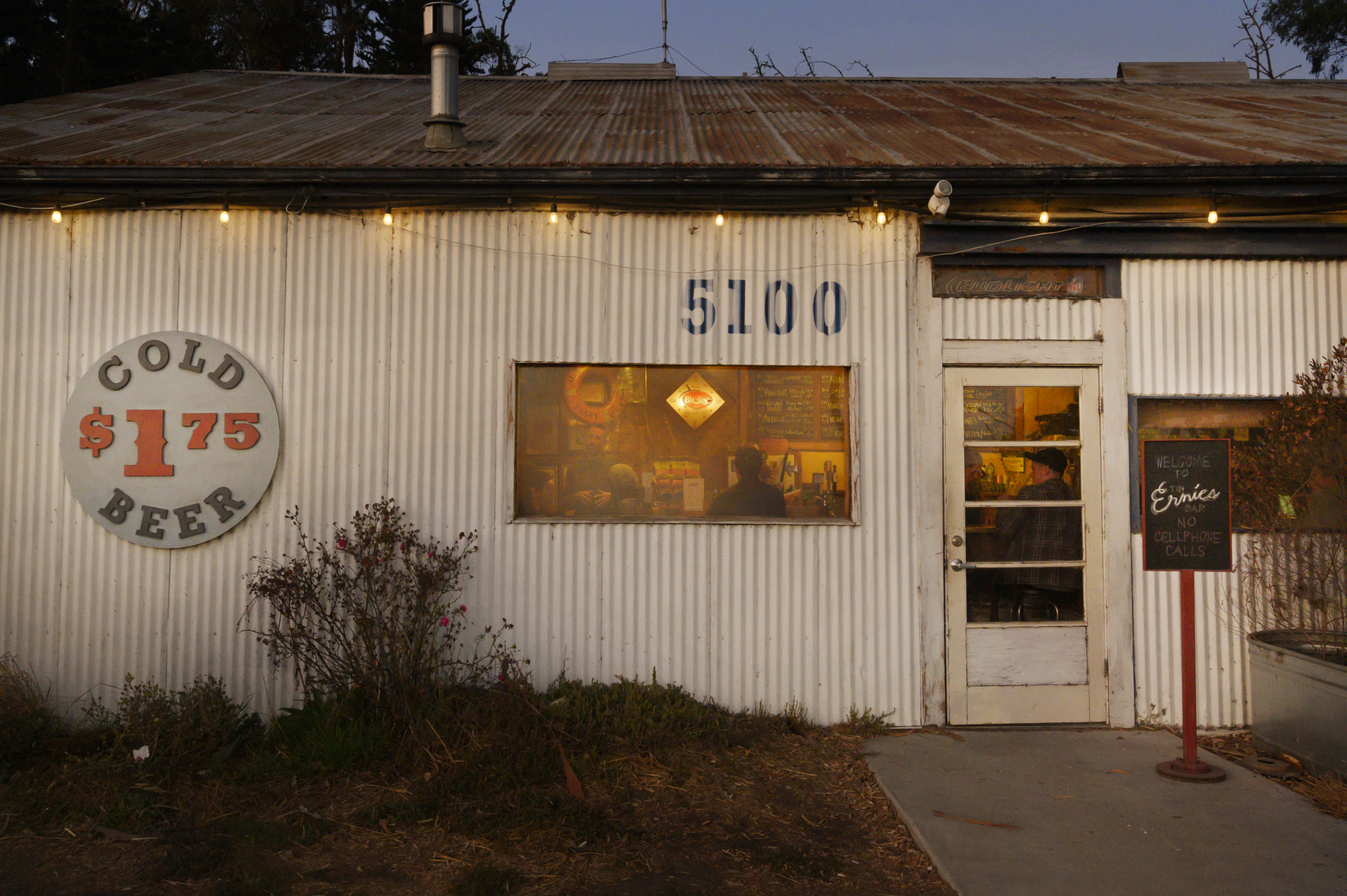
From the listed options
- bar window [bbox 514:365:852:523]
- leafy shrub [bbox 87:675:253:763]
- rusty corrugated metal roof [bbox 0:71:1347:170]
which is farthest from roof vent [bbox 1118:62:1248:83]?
leafy shrub [bbox 87:675:253:763]

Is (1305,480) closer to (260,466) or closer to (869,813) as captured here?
(869,813)

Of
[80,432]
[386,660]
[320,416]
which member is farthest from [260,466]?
[386,660]

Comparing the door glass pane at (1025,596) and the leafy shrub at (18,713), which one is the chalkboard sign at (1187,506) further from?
the leafy shrub at (18,713)

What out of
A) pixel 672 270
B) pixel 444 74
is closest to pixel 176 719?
pixel 672 270

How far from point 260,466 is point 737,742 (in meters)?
3.51

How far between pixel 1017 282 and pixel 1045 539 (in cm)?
175

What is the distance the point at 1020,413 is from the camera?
5.79 m

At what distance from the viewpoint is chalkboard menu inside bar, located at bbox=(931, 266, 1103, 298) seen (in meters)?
5.81

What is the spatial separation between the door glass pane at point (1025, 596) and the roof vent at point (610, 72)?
7.01 metres

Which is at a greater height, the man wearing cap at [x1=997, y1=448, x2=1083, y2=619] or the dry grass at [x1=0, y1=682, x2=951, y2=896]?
the man wearing cap at [x1=997, y1=448, x2=1083, y2=619]

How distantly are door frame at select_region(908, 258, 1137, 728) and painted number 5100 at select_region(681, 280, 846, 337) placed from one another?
1.77ft

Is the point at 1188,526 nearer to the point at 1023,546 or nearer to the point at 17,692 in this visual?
the point at 1023,546

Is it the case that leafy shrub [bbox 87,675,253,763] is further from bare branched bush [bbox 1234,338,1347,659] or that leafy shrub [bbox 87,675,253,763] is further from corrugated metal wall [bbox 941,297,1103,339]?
bare branched bush [bbox 1234,338,1347,659]

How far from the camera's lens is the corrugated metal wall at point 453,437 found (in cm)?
554
